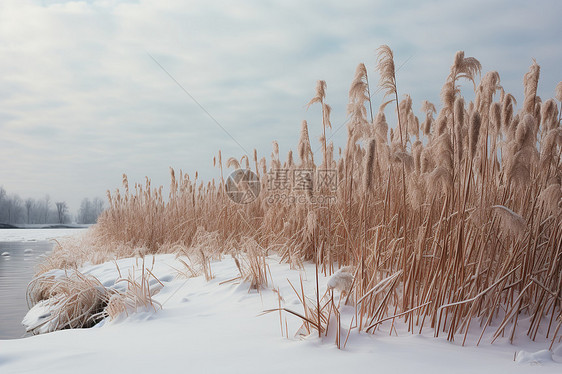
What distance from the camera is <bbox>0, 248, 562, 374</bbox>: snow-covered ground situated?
5.08 ft

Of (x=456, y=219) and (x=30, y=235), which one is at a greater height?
(x=456, y=219)

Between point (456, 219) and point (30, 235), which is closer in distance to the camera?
point (456, 219)

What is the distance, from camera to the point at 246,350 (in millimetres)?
1721

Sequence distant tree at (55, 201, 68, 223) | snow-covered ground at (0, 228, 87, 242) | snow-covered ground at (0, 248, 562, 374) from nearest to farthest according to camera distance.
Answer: snow-covered ground at (0, 248, 562, 374) < snow-covered ground at (0, 228, 87, 242) < distant tree at (55, 201, 68, 223)

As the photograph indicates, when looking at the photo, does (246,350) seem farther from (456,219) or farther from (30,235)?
(30,235)

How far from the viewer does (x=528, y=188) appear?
90.4 inches

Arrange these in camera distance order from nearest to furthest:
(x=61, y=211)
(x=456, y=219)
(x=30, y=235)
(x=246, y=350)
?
1. (x=246, y=350)
2. (x=456, y=219)
3. (x=30, y=235)
4. (x=61, y=211)

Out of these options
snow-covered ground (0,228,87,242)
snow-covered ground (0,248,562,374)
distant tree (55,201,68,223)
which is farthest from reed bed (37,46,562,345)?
distant tree (55,201,68,223)

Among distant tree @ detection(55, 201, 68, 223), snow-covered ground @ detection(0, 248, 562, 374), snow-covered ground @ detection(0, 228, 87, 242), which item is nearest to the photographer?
→ snow-covered ground @ detection(0, 248, 562, 374)

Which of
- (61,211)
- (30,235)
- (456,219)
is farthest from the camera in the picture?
(61,211)

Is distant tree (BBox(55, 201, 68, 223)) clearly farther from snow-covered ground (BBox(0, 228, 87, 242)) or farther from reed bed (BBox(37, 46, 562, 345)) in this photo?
reed bed (BBox(37, 46, 562, 345))

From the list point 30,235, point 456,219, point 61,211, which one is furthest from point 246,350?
point 61,211

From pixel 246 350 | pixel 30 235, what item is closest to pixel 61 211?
pixel 30 235

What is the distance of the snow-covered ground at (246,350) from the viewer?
5.08ft
